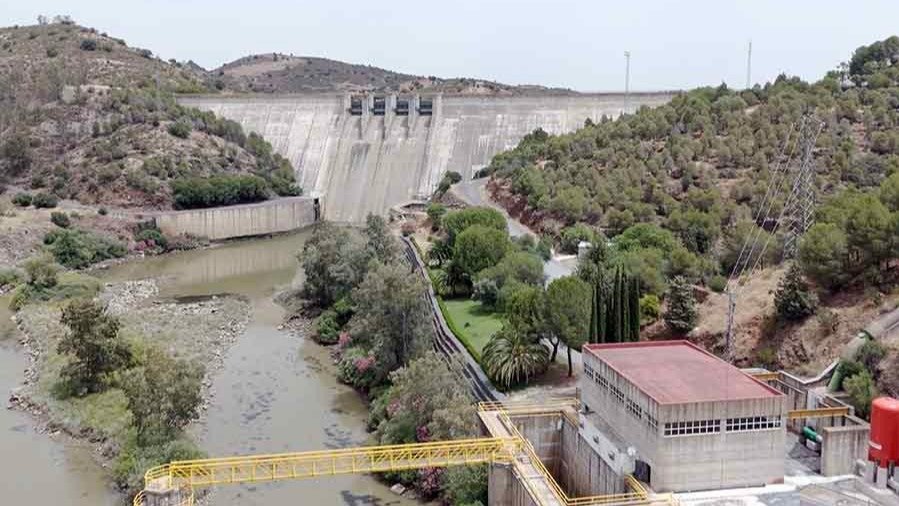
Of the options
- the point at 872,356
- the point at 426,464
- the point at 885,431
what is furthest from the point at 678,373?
the point at 426,464

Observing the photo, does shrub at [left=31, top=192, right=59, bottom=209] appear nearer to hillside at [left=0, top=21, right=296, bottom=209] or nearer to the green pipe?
hillside at [left=0, top=21, right=296, bottom=209]

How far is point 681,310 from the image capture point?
34250 millimetres

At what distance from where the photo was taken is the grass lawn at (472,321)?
126 feet

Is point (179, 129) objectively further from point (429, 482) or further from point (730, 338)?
point (730, 338)

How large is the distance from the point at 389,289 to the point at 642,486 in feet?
53.0

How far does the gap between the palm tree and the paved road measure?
1185 centimetres

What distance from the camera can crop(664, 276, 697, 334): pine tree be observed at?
112 ft

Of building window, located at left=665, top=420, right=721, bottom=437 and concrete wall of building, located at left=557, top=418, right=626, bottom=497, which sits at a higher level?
building window, located at left=665, top=420, right=721, bottom=437

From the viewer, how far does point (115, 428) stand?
105ft

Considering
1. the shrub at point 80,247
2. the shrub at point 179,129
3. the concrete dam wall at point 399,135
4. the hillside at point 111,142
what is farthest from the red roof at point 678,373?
the shrub at point 179,129

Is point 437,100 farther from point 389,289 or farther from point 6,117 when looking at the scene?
point 389,289

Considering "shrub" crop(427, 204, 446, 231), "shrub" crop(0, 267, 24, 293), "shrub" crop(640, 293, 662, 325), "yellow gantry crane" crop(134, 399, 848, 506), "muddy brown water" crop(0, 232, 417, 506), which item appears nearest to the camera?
"yellow gantry crane" crop(134, 399, 848, 506)

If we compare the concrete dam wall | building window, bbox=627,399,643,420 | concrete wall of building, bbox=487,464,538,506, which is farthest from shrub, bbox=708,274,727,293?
the concrete dam wall

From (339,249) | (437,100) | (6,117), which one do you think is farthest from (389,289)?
(6,117)
